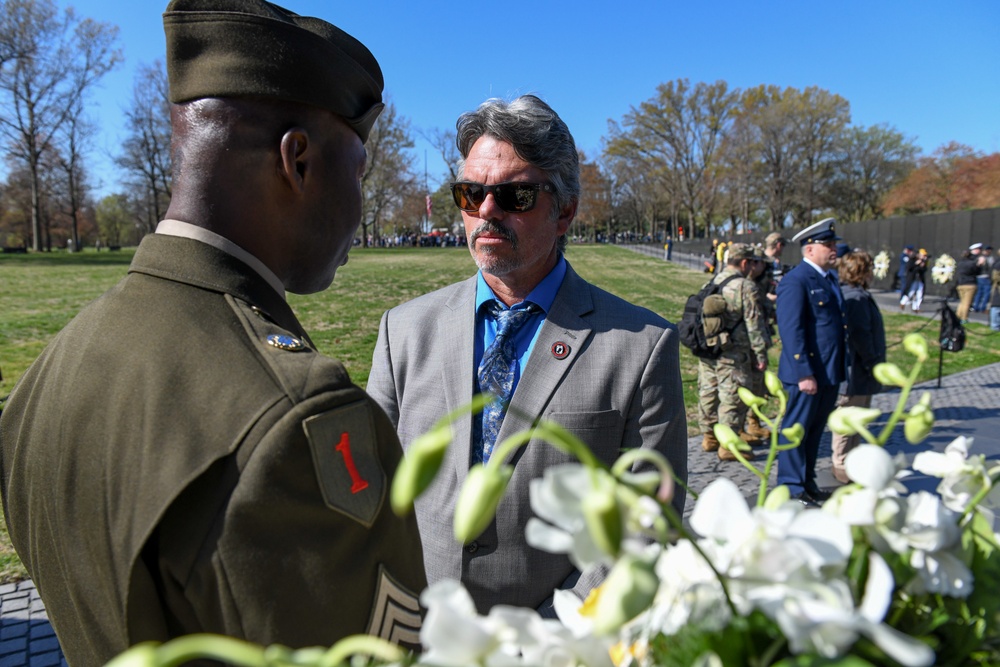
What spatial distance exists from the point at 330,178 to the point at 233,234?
9.2 inches

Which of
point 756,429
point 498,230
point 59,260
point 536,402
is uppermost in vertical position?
point 498,230

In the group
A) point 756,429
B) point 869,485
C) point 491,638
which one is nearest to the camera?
point 491,638

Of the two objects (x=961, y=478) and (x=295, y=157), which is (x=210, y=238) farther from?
(x=961, y=478)

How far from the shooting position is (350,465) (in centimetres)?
Answer: 113

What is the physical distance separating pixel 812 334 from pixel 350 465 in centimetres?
534

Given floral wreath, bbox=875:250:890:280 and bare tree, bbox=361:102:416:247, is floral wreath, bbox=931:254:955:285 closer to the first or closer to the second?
floral wreath, bbox=875:250:890:280

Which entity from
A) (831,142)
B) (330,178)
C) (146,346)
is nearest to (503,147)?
(330,178)

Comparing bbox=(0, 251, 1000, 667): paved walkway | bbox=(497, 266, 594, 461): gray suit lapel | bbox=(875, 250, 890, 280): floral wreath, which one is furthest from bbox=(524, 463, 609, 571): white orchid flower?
bbox=(875, 250, 890, 280): floral wreath

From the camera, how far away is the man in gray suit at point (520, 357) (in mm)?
2111

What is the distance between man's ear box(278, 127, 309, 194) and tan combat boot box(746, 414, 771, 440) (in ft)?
21.7

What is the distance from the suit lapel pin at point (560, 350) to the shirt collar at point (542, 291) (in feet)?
0.55

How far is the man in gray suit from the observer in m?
2.11

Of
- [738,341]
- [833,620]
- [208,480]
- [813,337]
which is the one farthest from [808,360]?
[833,620]

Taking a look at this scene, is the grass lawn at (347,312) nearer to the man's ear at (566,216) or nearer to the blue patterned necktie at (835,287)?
the blue patterned necktie at (835,287)
